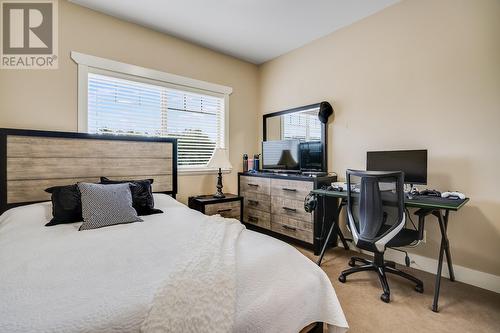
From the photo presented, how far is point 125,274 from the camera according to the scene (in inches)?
42.0

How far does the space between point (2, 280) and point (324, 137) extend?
10.3ft

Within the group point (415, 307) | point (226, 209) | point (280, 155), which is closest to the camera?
point (415, 307)

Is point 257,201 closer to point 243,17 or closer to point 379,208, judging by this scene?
point 379,208

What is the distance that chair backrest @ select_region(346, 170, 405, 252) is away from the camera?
194 centimetres

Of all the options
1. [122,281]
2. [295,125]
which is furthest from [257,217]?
[122,281]

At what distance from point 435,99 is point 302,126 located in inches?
62.0

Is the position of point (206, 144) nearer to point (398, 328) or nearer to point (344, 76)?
point (344, 76)

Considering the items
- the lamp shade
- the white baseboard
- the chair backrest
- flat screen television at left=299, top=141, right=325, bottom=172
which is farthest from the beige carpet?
the lamp shade

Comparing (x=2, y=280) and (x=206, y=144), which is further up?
(x=206, y=144)

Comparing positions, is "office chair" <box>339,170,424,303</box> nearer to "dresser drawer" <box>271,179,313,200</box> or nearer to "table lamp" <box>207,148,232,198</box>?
"dresser drawer" <box>271,179,313,200</box>

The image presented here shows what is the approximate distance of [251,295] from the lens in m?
1.04

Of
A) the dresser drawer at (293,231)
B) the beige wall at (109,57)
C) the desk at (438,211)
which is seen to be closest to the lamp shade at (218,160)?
the beige wall at (109,57)

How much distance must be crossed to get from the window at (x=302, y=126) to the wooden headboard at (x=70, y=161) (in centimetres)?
173

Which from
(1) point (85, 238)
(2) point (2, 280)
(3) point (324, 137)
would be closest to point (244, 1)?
(3) point (324, 137)
